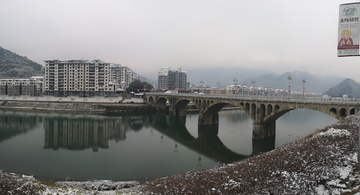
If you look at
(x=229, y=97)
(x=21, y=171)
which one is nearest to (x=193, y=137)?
(x=229, y=97)

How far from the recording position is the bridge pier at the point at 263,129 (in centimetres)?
3607

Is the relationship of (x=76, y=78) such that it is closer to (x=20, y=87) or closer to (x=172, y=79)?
(x=20, y=87)

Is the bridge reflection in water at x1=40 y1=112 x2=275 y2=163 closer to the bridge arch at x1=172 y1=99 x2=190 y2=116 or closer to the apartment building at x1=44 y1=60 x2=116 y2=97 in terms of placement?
the bridge arch at x1=172 y1=99 x2=190 y2=116

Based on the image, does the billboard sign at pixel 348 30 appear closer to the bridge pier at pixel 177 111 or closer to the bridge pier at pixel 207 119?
the bridge pier at pixel 207 119

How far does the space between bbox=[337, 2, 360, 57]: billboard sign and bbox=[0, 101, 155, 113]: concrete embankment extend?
6925 cm

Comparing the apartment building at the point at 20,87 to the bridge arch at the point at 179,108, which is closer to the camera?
the bridge arch at the point at 179,108

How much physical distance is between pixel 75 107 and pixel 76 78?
1423 inches

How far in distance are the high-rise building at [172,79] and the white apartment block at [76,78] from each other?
73.4 metres

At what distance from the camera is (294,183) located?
32.2ft

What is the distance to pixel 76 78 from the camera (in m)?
105

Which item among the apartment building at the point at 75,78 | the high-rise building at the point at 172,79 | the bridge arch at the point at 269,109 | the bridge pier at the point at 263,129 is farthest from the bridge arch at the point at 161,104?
the high-rise building at the point at 172,79

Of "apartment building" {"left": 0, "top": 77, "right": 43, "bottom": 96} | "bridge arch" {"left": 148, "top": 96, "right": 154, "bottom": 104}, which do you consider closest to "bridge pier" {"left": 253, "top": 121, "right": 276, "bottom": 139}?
"bridge arch" {"left": 148, "top": 96, "right": 154, "bottom": 104}

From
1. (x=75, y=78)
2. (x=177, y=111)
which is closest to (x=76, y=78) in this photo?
(x=75, y=78)

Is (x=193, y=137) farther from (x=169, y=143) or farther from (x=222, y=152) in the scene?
(x=222, y=152)
